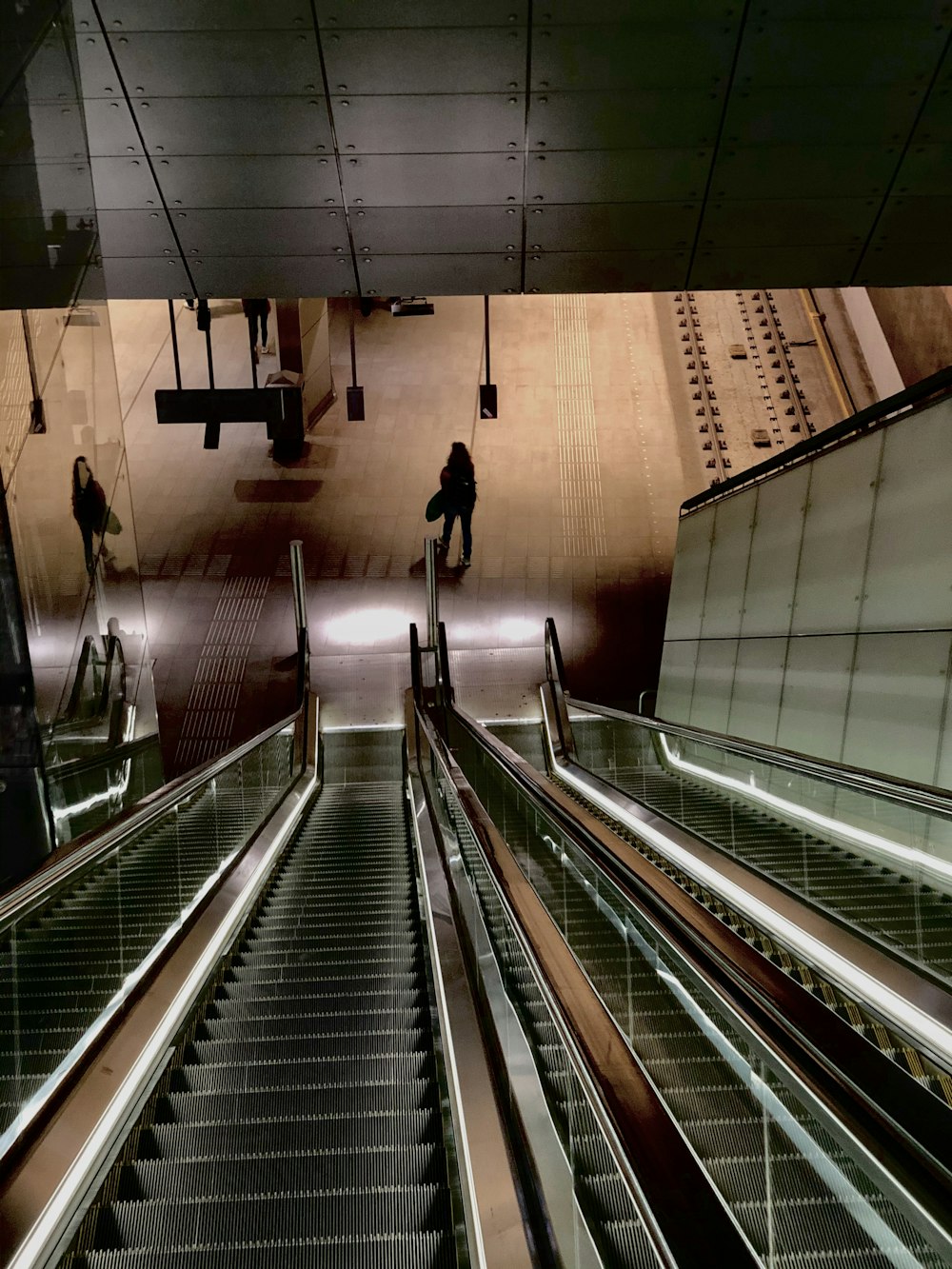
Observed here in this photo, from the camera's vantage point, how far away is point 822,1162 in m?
1.44

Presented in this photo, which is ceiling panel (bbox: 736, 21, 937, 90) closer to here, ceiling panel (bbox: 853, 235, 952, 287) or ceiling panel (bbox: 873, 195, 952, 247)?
ceiling panel (bbox: 873, 195, 952, 247)

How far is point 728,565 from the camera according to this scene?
8.59 metres

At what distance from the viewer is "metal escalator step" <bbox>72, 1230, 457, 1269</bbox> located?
84.0 inches

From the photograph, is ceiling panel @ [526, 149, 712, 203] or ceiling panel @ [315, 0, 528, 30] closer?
ceiling panel @ [315, 0, 528, 30]

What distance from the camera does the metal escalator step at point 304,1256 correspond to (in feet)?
7.00

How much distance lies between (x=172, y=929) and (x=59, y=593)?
2191 millimetres

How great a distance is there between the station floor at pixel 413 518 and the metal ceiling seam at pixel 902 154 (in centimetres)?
506

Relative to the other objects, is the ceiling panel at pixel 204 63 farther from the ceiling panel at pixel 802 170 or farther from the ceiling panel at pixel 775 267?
the ceiling panel at pixel 775 267

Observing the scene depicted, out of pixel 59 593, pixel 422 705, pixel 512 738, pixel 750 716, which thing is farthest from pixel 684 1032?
pixel 512 738

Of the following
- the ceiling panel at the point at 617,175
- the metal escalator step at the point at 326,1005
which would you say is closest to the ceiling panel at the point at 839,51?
the ceiling panel at the point at 617,175

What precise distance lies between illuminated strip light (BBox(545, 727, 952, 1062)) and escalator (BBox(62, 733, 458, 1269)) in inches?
51.8

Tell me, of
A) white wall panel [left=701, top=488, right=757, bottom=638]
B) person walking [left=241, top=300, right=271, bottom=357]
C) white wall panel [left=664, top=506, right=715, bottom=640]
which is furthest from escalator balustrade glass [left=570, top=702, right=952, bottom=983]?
person walking [left=241, top=300, right=271, bottom=357]

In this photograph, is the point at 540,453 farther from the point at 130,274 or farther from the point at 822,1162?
the point at 822,1162

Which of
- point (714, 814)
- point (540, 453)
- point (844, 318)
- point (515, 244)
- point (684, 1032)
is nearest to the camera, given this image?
point (684, 1032)
